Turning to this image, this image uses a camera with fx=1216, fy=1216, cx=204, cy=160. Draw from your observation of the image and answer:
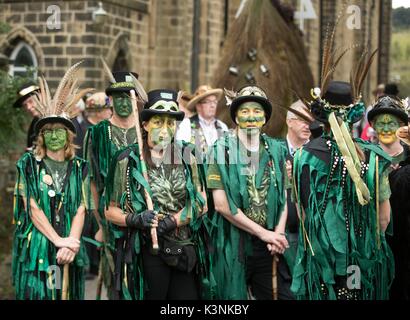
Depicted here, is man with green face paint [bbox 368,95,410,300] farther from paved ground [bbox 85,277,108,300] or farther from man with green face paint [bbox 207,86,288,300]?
paved ground [bbox 85,277,108,300]

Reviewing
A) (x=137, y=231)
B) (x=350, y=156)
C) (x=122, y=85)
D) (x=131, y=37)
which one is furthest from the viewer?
(x=131, y=37)

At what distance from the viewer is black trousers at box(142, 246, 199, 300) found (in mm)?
8578

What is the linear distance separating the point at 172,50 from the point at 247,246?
49.1 ft

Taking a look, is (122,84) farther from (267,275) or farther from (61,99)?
(267,275)

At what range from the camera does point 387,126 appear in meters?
9.24

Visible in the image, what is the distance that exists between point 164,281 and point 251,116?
4.75 feet

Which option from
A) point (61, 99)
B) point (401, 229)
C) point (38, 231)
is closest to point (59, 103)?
point (61, 99)

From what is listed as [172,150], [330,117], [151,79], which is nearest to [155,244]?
[172,150]

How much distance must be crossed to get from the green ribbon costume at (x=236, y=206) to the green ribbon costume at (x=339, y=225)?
992 millimetres

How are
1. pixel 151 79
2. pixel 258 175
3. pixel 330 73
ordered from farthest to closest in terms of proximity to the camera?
pixel 151 79, pixel 258 175, pixel 330 73

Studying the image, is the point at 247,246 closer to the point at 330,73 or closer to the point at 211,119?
the point at 330,73

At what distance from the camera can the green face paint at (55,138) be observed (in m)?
9.39
